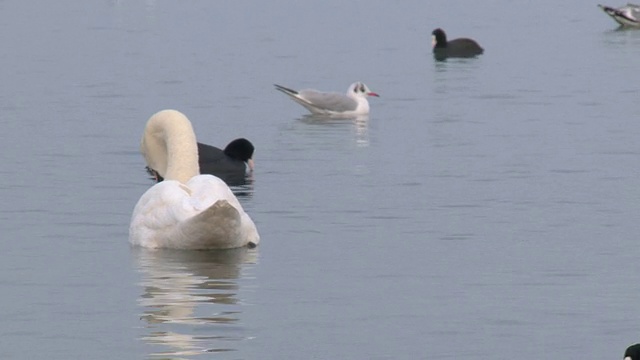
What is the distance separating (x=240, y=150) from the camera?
22.2m

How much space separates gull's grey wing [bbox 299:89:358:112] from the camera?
2889 centimetres

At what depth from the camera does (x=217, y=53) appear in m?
41.6

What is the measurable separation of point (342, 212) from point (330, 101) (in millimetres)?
11180

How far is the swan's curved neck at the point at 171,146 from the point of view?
17.1 m

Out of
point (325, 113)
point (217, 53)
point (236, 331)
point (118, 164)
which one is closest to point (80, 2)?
point (217, 53)

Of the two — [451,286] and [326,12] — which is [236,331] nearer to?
[451,286]

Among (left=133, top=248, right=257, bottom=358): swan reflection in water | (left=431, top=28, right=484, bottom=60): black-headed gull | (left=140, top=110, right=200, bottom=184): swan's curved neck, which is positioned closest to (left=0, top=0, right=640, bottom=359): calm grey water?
(left=133, top=248, right=257, bottom=358): swan reflection in water

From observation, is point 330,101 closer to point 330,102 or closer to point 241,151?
point 330,102

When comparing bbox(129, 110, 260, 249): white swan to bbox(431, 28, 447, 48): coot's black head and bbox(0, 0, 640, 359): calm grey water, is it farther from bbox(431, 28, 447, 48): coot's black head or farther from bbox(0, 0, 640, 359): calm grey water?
bbox(431, 28, 447, 48): coot's black head

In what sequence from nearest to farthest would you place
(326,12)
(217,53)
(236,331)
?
(236,331)
(217,53)
(326,12)

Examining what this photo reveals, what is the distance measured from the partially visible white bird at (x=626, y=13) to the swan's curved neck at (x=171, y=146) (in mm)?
33546

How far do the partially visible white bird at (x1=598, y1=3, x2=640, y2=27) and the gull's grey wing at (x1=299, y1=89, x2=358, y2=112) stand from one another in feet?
74.7

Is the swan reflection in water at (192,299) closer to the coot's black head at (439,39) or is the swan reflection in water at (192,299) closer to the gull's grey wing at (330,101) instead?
the gull's grey wing at (330,101)

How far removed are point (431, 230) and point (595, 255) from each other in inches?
74.7
